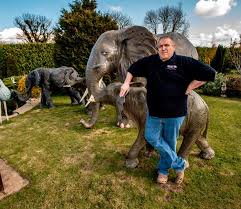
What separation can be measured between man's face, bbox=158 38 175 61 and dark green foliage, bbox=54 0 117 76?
336 inches

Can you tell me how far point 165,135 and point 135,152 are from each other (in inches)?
Result: 33.9

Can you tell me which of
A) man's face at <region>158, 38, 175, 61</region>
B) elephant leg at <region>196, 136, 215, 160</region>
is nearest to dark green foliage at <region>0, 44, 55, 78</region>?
elephant leg at <region>196, 136, 215, 160</region>

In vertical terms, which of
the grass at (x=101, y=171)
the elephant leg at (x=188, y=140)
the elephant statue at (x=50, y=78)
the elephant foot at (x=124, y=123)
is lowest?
the grass at (x=101, y=171)

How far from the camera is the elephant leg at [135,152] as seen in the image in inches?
145

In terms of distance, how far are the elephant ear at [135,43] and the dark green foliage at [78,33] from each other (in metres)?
7.06

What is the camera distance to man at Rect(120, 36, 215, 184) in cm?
264

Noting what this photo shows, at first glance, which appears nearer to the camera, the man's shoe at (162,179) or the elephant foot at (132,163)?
the man's shoe at (162,179)

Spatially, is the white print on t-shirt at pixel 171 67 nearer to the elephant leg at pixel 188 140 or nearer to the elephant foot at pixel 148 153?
the elephant leg at pixel 188 140

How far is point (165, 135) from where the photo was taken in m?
3.01

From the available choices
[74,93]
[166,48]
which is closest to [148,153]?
[166,48]

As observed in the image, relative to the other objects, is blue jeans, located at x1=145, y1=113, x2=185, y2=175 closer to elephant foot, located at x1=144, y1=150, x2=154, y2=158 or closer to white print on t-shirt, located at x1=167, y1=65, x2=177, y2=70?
white print on t-shirt, located at x1=167, y1=65, x2=177, y2=70

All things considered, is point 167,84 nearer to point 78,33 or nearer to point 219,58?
point 78,33

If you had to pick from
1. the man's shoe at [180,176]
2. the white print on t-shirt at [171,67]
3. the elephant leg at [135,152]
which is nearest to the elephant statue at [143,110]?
the elephant leg at [135,152]

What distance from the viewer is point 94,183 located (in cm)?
342
